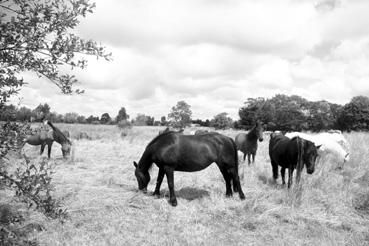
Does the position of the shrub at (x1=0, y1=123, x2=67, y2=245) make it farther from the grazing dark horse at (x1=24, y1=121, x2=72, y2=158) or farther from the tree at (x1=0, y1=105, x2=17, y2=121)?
the grazing dark horse at (x1=24, y1=121, x2=72, y2=158)

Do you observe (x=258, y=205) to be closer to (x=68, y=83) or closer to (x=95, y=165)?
(x=68, y=83)

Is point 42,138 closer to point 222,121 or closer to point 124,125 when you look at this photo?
point 124,125

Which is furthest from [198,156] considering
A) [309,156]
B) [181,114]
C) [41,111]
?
[181,114]

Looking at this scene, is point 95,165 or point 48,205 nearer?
point 48,205

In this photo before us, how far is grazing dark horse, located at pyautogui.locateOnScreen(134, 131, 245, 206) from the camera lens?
630cm

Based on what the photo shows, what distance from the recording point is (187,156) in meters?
6.41

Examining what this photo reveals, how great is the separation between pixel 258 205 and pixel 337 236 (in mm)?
1579

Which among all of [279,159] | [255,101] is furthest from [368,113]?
[279,159]

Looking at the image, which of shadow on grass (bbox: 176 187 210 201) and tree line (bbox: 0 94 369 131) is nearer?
shadow on grass (bbox: 176 187 210 201)

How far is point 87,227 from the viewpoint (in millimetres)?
4785

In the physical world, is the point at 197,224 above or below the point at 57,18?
below

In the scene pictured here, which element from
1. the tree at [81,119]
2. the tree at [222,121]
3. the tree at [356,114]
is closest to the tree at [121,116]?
the tree at [81,119]

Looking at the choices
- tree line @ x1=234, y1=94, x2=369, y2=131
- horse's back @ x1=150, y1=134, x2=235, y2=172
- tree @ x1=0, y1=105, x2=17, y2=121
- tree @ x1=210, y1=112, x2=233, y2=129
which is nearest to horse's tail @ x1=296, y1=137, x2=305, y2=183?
horse's back @ x1=150, y1=134, x2=235, y2=172

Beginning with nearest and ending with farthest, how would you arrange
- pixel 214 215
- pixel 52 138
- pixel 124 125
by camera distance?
pixel 214 215 → pixel 52 138 → pixel 124 125
